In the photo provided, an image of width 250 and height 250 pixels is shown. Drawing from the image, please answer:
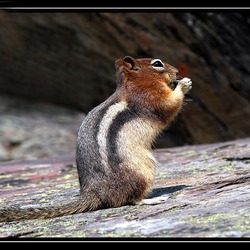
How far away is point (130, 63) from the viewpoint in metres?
8.47

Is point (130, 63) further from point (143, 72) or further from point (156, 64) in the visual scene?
point (156, 64)

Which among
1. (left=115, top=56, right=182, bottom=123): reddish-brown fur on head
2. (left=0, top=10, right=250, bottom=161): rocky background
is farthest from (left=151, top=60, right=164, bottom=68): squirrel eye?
(left=0, top=10, right=250, bottom=161): rocky background

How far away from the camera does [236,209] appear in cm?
661

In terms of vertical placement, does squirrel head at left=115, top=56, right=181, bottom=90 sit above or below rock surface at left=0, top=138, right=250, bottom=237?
above

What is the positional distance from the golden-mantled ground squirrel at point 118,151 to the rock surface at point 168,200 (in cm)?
16

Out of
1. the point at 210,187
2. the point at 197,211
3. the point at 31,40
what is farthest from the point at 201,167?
the point at 31,40

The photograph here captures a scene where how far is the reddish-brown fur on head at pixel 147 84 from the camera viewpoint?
8.04m

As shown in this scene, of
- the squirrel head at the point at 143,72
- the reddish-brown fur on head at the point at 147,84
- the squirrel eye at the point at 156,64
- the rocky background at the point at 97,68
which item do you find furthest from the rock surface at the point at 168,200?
the rocky background at the point at 97,68

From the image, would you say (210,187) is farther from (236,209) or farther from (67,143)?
(67,143)

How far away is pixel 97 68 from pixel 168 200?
29.0 feet

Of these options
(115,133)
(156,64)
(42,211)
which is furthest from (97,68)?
(42,211)

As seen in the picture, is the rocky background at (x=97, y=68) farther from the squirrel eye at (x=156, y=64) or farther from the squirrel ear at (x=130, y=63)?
the squirrel ear at (x=130, y=63)

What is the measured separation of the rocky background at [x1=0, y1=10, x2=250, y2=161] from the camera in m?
13.9

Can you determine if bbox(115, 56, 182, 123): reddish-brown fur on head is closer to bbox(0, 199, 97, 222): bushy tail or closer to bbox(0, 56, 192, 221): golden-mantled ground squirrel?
bbox(0, 56, 192, 221): golden-mantled ground squirrel
